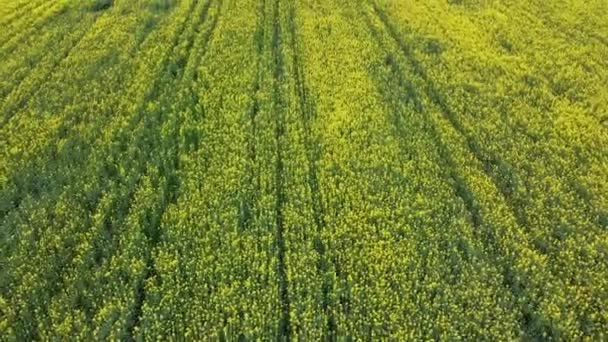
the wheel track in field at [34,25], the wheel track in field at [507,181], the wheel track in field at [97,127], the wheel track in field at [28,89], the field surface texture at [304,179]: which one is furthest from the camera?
the wheel track in field at [34,25]

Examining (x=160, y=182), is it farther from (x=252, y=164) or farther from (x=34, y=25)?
(x=34, y=25)

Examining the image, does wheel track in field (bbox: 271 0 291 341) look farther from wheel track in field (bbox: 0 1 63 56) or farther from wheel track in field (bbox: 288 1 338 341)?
wheel track in field (bbox: 0 1 63 56)

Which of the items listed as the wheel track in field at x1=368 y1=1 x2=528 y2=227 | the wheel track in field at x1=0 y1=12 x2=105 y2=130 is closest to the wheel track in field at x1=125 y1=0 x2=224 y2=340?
the wheel track in field at x1=0 y1=12 x2=105 y2=130

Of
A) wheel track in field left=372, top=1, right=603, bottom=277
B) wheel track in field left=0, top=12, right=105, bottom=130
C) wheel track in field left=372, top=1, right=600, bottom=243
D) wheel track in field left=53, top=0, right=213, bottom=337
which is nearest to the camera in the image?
wheel track in field left=53, top=0, right=213, bottom=337

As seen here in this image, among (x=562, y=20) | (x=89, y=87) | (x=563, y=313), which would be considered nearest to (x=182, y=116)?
(x=89, y=87)

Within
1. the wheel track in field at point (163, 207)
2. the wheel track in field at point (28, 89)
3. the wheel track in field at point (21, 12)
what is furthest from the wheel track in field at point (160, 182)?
the wheel track in field at point (21, 12)

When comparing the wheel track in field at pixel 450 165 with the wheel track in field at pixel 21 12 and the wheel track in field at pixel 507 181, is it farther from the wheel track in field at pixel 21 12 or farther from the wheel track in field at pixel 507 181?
the wheel track in field at pixel 21 12

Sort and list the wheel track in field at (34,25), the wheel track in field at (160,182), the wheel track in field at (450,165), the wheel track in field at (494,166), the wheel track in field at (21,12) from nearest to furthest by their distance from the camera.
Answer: the wheel track in field at (160,182)
the wheel track in field at (450,165)
the wheel track in field at (494,166)
the wheel track in field at (34,25)
the wheel track in field at (21,12)
